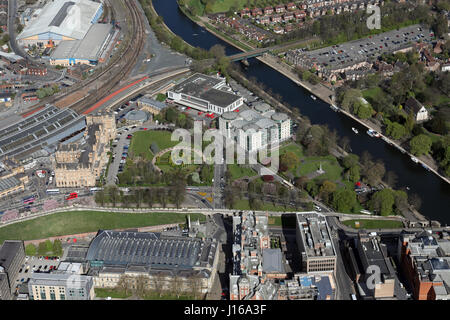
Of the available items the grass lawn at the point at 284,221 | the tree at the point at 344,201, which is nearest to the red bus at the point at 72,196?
the grass lawn at the point at 284,221

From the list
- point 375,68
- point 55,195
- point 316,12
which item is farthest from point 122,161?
point 316,12

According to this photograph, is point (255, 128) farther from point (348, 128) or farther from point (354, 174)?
point (348, 128)

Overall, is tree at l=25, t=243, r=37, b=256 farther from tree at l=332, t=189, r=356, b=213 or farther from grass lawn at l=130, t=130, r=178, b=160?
tree at l=332, t=189, r=356, b=213

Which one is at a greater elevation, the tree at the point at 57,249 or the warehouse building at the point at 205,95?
the warehouse building at the point at 205,95

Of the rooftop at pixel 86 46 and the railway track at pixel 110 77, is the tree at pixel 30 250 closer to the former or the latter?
the railway track at pixel 110 77

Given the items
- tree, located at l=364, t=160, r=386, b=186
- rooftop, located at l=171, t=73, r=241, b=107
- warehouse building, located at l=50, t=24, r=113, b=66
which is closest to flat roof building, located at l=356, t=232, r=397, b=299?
tree, located at l=364, t=160, r=386, b=186

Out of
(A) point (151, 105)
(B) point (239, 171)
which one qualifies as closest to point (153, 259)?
(B) point (239, 171)
